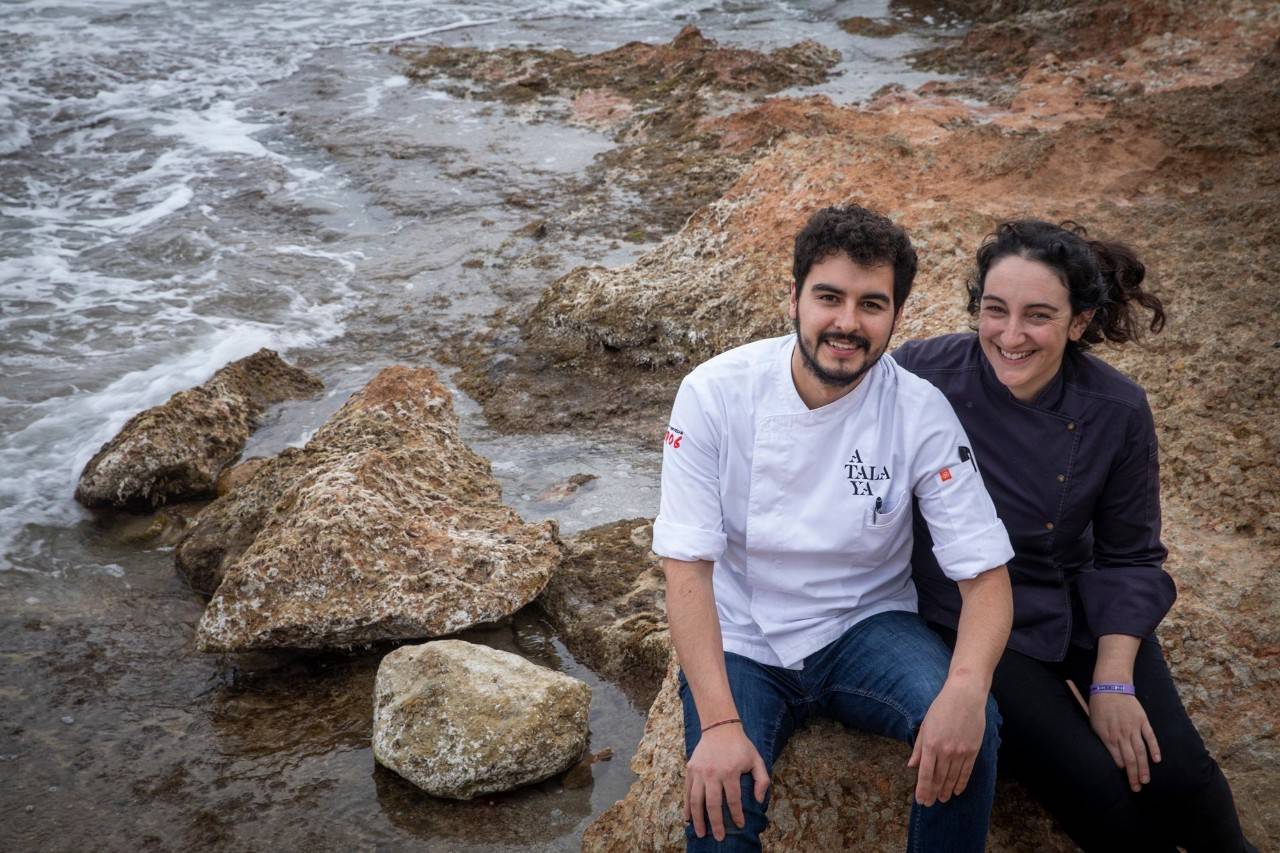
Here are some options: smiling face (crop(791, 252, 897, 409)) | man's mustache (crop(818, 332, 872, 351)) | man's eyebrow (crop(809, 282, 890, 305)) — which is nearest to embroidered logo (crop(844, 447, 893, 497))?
smiling face (crop(791, 252, 897, 409))

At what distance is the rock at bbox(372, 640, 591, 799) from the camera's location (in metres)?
3.66

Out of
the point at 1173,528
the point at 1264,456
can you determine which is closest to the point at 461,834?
the point at 1173,528

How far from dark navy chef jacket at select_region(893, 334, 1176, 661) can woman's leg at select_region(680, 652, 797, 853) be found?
447 millimetres

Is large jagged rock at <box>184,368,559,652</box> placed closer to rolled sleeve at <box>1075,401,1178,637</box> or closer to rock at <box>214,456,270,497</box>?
rock at <box>214,456,270,497</box>

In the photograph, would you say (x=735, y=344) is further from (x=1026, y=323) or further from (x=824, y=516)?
(x=824, y=516)

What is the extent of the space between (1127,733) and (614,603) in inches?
93.9

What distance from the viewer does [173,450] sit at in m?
6.06

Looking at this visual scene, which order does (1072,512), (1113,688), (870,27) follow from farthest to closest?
(870,27), (1072,512), (1113,688)

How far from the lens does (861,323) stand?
2.61 m

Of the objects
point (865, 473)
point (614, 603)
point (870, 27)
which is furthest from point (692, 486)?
point (870, 27)

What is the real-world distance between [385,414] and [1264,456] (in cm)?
384

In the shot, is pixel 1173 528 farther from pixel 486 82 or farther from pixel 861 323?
pixel 486 82

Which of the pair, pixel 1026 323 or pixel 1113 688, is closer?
pixel 1113 688

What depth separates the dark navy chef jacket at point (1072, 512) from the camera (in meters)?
2.75
